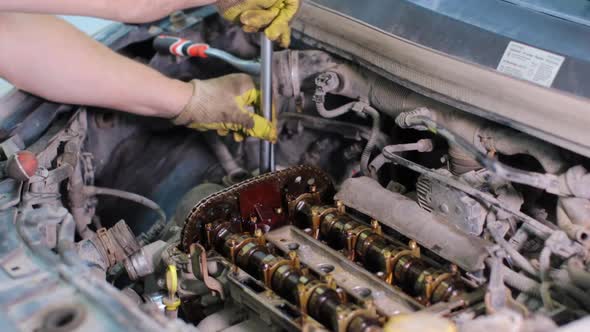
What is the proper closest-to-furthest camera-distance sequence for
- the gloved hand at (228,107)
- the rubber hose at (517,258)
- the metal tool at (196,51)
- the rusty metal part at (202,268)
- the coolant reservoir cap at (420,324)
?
the coolant reservoir cap at (420,324) → the rubber hose at (517,258) → the rusty metal part at (202,268) → the gloved hand at (228,107) → the metal tool at (196,51)

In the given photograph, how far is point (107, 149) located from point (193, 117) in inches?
12.5

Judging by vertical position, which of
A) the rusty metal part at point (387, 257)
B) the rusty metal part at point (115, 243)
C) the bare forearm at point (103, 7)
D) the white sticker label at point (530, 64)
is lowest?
the rusty metal part at point (115, 243)

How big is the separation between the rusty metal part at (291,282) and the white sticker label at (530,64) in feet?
1.93

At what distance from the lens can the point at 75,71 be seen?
6.40 feet

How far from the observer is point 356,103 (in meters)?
1.91

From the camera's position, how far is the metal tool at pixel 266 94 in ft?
6.34

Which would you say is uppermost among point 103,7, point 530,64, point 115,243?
point 530,64

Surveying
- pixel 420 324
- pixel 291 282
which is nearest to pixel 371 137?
pixel 291 282

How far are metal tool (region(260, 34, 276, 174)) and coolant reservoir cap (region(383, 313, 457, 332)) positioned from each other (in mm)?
993

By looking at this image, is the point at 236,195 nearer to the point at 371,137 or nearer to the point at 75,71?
the point at 371,137

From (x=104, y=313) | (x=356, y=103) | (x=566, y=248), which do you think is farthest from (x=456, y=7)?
(x=104, y=313)

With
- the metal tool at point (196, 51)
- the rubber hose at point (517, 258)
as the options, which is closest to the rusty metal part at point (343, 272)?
the rubber hose at point (517, 258)

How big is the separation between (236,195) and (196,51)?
0.67 m

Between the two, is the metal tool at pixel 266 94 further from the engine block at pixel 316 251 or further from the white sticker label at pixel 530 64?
the white sticker label at pixel 530 64
